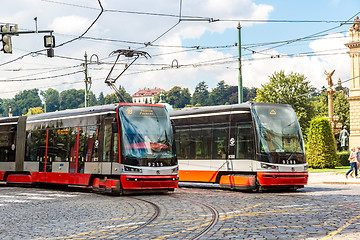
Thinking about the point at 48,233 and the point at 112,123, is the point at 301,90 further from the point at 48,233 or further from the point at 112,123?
the point at 48,233

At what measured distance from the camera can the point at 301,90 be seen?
264ft

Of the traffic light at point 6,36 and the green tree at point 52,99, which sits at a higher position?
the green tree at point 52,99

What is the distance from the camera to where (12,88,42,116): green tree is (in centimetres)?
14875

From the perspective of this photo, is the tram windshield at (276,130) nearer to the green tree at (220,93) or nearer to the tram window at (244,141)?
the tram window at (244,141)

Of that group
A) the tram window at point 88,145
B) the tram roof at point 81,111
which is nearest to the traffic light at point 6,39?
the tram roof at point 81,111

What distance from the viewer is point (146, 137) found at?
715 inches

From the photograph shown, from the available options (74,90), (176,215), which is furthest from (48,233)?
(74,90)

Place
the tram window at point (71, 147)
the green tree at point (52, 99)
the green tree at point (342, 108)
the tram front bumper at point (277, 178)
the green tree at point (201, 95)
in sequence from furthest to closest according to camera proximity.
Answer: the green tree at point (201, 95) → the green tree at point (52, 99) → the green tree at point (342, 108) → the tram window at point (71, 147) → the tram front bumper at point (277, 178)

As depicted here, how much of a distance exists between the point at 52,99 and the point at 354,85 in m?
112

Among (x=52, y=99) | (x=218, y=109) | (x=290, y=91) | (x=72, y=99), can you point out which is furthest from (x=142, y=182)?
(x=52, y=99)

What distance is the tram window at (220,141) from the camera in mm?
20234

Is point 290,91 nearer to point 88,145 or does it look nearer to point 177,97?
point 88,145

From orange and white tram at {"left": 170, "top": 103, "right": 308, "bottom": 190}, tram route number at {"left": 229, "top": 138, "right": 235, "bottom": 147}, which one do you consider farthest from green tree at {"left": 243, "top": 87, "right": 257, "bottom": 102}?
tram route number at {"left": 229, "top": 138, "right": 235, "bottom": 147}

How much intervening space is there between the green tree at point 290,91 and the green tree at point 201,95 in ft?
272
